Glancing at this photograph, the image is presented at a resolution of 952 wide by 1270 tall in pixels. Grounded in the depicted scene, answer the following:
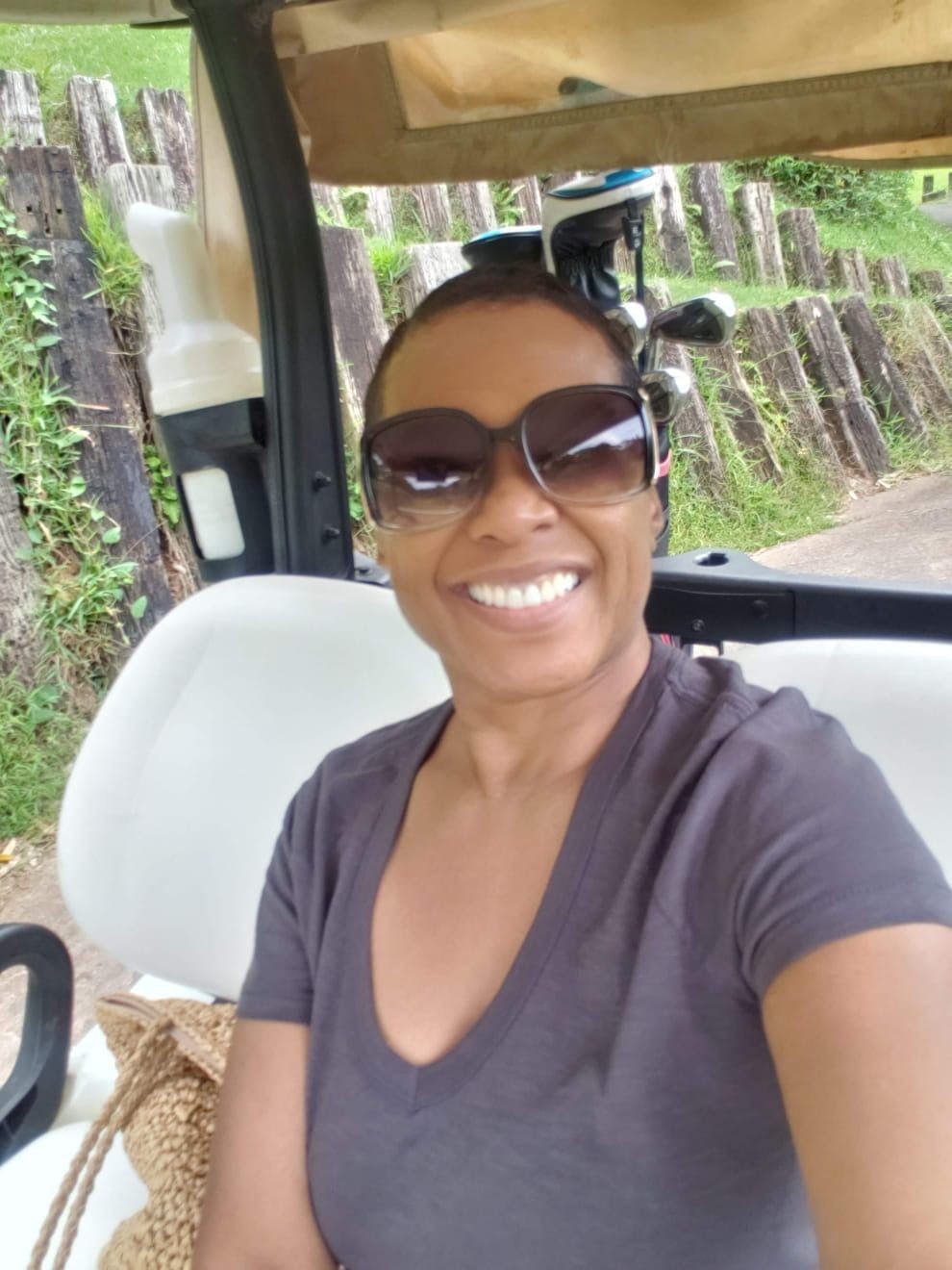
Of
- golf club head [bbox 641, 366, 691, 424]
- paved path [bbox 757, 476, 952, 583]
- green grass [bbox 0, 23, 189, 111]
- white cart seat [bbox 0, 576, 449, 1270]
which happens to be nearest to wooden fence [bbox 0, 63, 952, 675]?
paved path [bbox 757, 476, 952, 583]

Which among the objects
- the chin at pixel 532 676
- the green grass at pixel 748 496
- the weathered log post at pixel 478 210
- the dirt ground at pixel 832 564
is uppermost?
the weathered log post at pixel 478 210

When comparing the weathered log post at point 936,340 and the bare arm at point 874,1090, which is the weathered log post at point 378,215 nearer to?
the weathered log post at point 936,340

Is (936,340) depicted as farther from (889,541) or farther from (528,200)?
(528,200)

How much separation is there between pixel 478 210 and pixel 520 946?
152 inches

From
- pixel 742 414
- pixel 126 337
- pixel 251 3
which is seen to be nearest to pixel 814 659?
pixel 251 3

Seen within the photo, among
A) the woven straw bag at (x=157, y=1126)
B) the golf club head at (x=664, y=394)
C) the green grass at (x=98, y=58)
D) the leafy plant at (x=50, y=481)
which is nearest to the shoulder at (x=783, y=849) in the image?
the golf club head at (x=664, y=394)

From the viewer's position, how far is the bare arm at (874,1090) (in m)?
0.55

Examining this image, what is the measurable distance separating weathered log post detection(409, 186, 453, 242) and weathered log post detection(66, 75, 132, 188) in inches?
45.1

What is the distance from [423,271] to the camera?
3.60m

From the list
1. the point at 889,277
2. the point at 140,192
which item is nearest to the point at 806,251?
the point at 889,277

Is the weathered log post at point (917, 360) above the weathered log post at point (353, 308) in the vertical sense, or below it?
below

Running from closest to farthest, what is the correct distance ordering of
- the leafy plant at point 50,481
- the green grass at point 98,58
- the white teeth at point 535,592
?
the white teeth at point 535,592 < the leafy plant at point 50,481 < the green grass at point 98,58

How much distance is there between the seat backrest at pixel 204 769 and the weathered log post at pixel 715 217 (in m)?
4.01

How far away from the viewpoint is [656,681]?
0.85m
